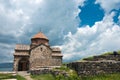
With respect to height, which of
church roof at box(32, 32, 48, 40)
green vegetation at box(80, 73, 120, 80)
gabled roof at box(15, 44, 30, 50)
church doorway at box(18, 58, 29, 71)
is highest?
church roof at box(32, 32, 48, 40)

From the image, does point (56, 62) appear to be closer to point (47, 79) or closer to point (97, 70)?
point (47, 79)

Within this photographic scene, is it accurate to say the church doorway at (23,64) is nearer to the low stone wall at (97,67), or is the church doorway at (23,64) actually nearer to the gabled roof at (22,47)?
the gabled roof at (22,47)

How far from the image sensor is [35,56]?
44.4m

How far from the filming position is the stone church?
4428cm

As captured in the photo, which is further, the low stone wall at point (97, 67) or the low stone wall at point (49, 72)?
the low stone wall at point (49, 72)

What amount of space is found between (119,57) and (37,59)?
80.6 ft

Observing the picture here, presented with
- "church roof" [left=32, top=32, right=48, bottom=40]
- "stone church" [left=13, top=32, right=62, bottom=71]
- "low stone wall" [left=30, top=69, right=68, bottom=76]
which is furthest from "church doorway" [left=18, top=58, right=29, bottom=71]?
"low stone wall" [left=30, top=69, right=68, bottom=76]

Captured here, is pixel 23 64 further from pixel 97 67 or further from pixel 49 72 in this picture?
pixel 97 67

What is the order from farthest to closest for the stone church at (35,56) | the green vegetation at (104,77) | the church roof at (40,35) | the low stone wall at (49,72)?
the church roof at (40,35)
the stone church at (35,56)
the low stone wall at (49,72)
the green vegetation at (104,77)

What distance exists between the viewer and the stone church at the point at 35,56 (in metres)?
44.3

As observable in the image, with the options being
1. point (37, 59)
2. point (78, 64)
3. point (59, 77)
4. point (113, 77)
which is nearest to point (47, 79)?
point (59, 77)

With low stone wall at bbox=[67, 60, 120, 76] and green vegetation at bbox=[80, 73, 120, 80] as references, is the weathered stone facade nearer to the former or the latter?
low stone wall at bbox=[67, 60, 120, 76]

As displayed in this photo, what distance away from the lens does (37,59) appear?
146 ft

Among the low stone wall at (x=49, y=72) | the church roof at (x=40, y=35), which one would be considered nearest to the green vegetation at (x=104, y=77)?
the low stone wall at (x=49, y=72)
